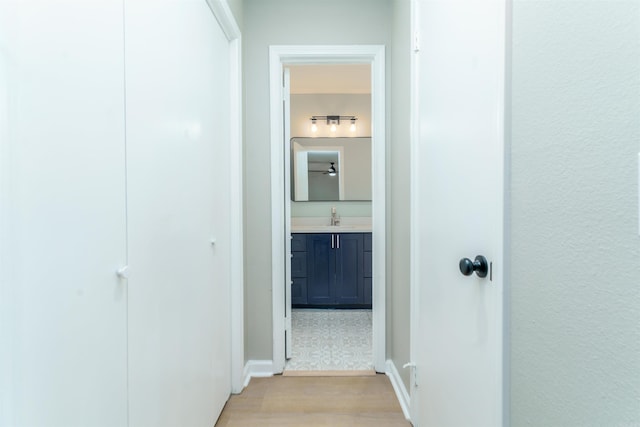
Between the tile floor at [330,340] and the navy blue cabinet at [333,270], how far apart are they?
151 millimetres

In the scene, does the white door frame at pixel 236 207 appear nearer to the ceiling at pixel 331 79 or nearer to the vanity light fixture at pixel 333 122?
the ceiling at pixel 331 79

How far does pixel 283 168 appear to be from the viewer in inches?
87.7

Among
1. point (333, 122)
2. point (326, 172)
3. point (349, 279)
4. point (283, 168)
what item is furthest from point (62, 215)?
point (333, 122)

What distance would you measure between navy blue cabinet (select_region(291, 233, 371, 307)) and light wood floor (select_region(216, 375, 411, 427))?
1347 millimetres

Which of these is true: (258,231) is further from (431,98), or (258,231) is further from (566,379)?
(566,379)

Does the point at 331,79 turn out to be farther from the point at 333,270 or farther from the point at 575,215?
the point at 575,215

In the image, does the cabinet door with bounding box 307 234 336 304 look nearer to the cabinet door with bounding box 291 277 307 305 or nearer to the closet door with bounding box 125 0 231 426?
the cabinet door with bounding box 291 277 307 305

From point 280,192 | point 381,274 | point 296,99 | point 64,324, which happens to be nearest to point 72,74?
point 64,324

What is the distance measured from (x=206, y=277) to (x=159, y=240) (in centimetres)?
50

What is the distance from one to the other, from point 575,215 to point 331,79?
3186 mm

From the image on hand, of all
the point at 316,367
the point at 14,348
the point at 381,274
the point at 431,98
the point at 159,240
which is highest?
the point at 431,98

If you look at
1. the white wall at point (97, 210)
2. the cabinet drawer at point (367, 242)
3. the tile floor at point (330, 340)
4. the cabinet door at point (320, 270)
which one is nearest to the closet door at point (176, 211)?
the white wall at point (97, 210)

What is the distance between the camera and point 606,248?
58 centimetres

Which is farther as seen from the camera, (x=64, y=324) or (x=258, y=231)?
(x=258, y=231)
